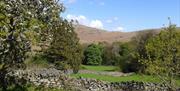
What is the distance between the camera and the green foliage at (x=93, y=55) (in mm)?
90125

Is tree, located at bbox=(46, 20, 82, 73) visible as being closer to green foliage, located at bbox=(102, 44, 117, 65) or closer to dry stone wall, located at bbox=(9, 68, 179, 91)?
dry stone wall, located at bbox=(9, 68, 179, 91)

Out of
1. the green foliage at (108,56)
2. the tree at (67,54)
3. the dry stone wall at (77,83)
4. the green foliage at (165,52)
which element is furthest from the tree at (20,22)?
the green foliage at (108,56)

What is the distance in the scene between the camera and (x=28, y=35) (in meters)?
22.2

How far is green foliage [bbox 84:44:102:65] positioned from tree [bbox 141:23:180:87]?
62034 mm

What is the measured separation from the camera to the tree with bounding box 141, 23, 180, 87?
2652cm

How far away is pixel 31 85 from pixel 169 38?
397 inches

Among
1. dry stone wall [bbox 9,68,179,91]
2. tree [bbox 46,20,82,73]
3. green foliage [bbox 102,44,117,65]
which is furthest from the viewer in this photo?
green foliage [bbox 102,44,117,65]

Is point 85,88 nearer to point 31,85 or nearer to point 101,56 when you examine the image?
point 31,85

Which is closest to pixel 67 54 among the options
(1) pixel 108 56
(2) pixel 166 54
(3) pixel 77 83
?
(3) pixel 77 83

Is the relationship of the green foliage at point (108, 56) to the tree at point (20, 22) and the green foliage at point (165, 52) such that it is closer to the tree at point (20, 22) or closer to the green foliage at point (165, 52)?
the green foliage at point (165, 52)

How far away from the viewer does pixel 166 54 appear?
26.8m

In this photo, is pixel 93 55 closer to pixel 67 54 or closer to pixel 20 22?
pixel 67 54

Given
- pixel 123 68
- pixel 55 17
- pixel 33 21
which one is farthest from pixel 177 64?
pixel 123 68

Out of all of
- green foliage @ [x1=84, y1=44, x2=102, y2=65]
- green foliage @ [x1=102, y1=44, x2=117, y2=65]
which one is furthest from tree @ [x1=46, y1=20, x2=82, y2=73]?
green foliage @ [x1=102, y1=44, x2=117, y2=65]
